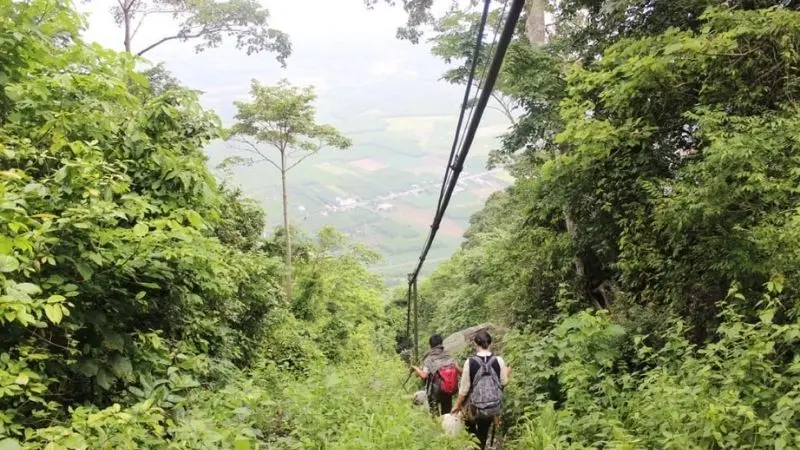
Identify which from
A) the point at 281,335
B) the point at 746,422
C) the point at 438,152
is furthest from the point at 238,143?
the point at 438,152

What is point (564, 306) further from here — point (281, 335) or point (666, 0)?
point (281, 335)

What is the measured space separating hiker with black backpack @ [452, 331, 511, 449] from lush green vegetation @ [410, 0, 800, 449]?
0.36 meters

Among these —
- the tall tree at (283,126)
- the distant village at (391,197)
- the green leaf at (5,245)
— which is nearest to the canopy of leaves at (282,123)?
the tall tree at (283,126)

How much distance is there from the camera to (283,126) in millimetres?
19422

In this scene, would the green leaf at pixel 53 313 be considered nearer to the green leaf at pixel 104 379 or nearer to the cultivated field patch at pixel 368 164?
the green leaf at pixel 104 379

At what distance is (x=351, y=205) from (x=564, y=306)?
128 metres

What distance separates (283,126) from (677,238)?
16.3 metres

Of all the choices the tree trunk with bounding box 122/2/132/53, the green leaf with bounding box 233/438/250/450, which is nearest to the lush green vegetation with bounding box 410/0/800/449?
the green leaf with bounding box 233/438/250/450

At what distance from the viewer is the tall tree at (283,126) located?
62.0 feet

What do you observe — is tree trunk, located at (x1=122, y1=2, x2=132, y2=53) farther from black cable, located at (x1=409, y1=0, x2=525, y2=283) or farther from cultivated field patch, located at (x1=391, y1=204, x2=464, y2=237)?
cultivated field patch, located at (x1=391, y1=204, x2=464, y2=237)

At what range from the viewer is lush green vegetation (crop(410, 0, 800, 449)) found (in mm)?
3729

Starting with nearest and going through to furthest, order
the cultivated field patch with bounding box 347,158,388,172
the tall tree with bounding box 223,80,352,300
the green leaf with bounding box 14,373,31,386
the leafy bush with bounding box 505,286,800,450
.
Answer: the green leaf with bounding box 14,373,31,386 → the leafy bush with bounding box 505,286,800,450 → the tall tree with bounding box 223,80,352,300 → the cultivated field patch with bounding box 347,158,388,172

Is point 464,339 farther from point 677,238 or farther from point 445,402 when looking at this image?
point 677,238

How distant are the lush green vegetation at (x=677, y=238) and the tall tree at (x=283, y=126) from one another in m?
12.1
